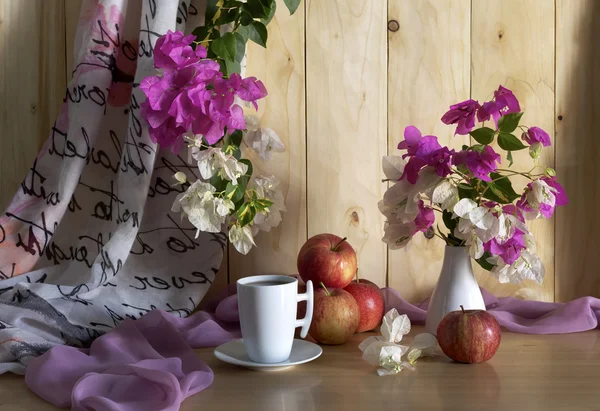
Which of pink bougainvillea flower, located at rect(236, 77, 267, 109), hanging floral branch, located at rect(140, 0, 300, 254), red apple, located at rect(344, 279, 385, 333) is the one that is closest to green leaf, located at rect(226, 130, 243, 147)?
hanging floral branch, located at rect(140, 0, 300, 254)

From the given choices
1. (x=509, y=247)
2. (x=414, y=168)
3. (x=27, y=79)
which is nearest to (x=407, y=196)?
(x=414, y=168)

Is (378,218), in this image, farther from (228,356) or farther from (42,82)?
(42,82)

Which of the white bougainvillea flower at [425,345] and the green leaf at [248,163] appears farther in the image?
the green leaf at [248,163]

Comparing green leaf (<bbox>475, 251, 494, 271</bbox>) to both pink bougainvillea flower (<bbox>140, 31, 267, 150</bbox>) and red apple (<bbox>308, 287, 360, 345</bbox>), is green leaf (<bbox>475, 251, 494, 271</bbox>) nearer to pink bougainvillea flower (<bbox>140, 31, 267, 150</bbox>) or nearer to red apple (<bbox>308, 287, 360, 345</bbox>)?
red apple (<bbox>308, 287, 360, 345</bbox>)

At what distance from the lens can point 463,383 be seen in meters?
0.92

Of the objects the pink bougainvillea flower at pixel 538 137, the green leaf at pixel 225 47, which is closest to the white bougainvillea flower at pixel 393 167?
the pink bougainvillea flower at pixel 538 137

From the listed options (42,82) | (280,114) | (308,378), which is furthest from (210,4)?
(308,378)

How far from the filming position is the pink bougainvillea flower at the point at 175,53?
1.05 meters

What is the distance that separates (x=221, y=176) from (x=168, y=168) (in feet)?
0.85

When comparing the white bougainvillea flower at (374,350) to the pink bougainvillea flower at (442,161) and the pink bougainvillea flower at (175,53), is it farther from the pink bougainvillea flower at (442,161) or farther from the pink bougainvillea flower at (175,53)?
the pink bougainvillea flower at (175,53)

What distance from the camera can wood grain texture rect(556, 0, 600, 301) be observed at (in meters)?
1.32

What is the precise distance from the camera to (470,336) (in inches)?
38.6

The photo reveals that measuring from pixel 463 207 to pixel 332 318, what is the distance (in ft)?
0.90

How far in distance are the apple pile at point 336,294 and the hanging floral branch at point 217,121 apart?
101 millimetres
